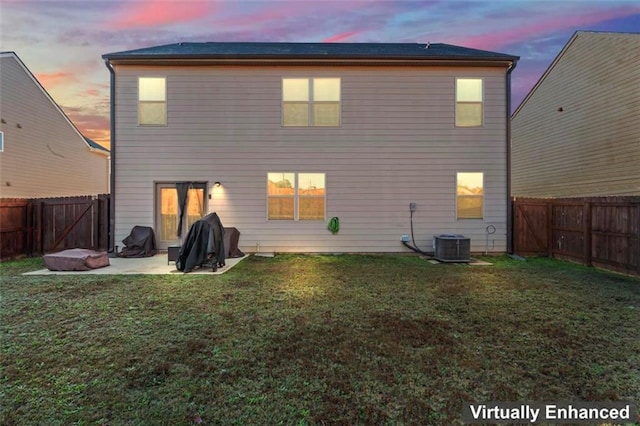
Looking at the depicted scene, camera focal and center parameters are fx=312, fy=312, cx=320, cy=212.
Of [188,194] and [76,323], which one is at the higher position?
[188,194]

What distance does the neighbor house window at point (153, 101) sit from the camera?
28.3 feet

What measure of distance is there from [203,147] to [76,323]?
235 inches

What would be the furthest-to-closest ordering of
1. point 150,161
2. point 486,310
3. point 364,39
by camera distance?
point 364,39
point 150,161
point 486,310

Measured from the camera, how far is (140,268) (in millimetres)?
6777

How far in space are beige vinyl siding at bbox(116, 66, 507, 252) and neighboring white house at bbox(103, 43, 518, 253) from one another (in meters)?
0.03

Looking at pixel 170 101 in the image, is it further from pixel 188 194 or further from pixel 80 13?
pixel 80 13

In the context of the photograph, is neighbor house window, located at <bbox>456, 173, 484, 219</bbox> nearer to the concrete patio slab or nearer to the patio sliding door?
the concrete patio slab

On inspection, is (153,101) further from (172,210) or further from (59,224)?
(59,224)

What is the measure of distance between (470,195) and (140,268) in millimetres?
8520

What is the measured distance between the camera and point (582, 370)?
2.56 metres

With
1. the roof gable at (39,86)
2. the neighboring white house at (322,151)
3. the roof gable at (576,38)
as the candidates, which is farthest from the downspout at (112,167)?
the roof gable at (576,38)

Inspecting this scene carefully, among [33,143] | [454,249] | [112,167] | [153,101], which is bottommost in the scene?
[454,249]

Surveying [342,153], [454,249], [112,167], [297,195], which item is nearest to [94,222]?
→ [112,167]

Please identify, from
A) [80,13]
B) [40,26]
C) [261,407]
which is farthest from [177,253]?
[40,26]
